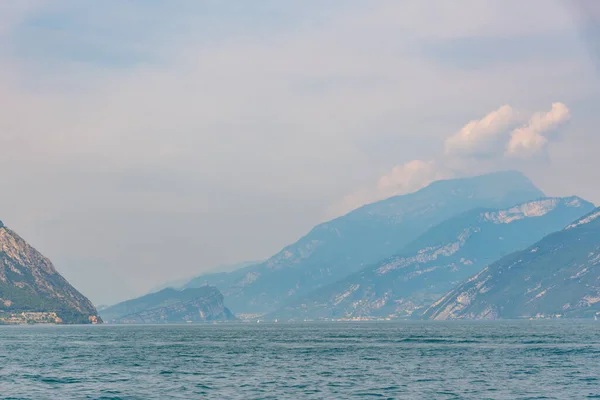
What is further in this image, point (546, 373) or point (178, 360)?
point (178, 360)

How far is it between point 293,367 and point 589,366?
54.2 metres

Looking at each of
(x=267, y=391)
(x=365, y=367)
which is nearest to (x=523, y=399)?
(x=267, y=391)

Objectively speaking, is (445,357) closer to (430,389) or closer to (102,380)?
(430,389)

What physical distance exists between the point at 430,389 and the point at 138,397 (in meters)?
39.6

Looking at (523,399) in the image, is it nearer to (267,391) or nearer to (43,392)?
(267,391)

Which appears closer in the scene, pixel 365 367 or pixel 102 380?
pixel 102 380

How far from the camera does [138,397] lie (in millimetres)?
98375

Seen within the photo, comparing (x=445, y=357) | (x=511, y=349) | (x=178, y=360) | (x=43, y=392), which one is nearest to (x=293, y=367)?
(x=178, y=360)

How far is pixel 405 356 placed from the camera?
557 ft

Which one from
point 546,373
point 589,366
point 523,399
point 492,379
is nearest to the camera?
point 523,399

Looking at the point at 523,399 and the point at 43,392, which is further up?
the point at 43,392

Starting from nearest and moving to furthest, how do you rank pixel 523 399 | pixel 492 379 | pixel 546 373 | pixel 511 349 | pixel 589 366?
pixel 523 399 → pixel 492 379 → pixel 546 373 → pixel 589 366 → pixel 511 349

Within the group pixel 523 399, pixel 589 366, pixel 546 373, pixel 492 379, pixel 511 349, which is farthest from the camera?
pixel 511 349

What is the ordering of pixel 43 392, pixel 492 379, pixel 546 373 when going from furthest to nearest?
pixel 546 373, pixel 492 379, pixel 43 392
